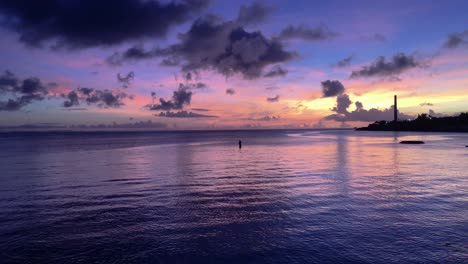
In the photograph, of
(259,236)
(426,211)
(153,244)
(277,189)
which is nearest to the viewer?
(153,244)

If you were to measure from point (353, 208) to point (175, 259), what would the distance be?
1372 centimetres

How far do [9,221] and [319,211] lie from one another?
19.7m

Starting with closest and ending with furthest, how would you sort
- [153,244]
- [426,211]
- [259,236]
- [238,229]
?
[153,244]
[259,236]
[238,229]
[426,211]

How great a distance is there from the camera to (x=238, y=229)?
18.2m

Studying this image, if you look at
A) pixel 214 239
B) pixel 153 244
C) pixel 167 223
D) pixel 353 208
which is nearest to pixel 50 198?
pixel 167 223

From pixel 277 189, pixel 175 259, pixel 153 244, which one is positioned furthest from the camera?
pixel 277 189

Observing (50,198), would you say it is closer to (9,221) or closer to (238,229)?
(9,221)

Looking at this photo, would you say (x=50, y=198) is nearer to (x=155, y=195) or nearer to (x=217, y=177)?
(x=155, y=195)

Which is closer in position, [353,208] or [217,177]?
[353,208]

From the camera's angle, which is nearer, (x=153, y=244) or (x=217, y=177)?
(x=153, y=244)

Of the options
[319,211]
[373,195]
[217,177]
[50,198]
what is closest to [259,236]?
[319,211]

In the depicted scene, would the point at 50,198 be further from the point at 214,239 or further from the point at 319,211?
the point at 319,211

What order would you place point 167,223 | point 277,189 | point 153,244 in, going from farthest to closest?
point 277,189 < point 167,223 < point 153,244

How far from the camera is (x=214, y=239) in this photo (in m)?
16.5
